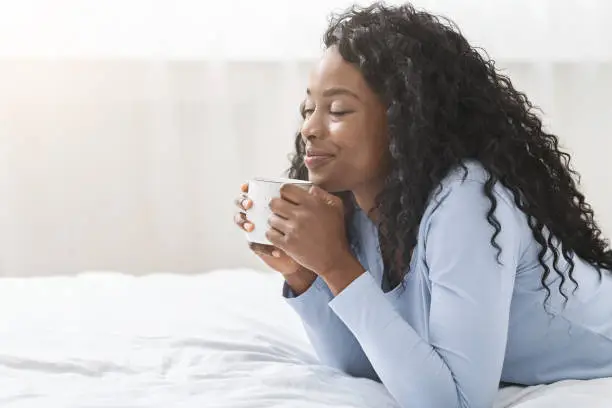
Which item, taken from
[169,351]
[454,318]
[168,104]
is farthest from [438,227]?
[168,104]

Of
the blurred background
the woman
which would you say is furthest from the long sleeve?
the blurred background

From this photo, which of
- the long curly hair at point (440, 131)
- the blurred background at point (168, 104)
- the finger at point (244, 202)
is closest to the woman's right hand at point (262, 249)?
the finger at point (244, 202)

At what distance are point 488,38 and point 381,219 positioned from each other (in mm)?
1353

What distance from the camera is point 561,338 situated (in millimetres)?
1033

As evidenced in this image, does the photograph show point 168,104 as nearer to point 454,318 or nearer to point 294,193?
point 294,193

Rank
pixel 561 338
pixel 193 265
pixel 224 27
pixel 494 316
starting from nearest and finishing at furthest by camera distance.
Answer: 1. pixel 494 316
2. pixel 561 338
3. pixel 224 27
4. pixel 193 265

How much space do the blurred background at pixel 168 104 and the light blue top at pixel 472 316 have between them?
133 centimetres

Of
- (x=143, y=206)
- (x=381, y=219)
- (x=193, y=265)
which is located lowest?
(x=193, y=265)

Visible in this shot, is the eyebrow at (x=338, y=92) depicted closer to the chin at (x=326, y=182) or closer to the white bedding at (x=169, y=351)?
the chin at (x=326, y=182)

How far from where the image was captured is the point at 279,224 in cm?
100

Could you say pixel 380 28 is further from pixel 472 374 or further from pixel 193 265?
pixel 193 265

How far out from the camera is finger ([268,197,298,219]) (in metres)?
0.99

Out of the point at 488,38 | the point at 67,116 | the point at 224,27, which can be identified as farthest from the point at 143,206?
the point at 488,38

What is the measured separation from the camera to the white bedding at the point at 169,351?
987mm
